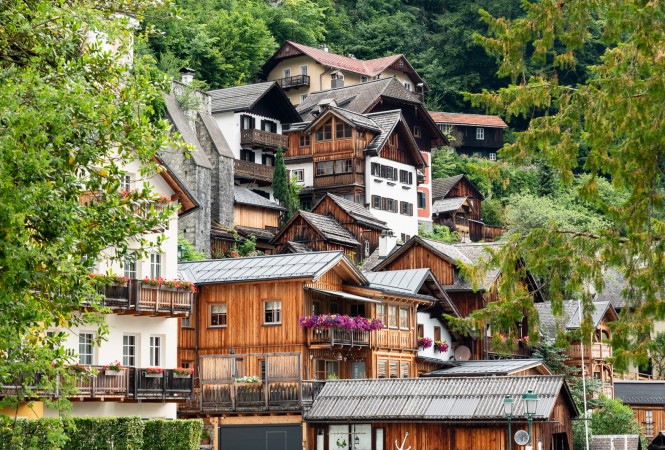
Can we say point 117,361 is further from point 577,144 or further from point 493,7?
point 493,7

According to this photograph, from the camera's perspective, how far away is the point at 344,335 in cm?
4691

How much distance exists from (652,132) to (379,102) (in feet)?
243

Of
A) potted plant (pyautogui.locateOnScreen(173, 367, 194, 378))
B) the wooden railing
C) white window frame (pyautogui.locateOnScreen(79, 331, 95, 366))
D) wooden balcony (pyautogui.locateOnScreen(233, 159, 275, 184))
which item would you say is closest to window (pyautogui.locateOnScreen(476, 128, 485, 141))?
wooden balcony (pyautogui.locateOnScreen(233, 159, 275, 184))

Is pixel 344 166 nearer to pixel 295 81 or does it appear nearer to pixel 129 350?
pixel 295 81

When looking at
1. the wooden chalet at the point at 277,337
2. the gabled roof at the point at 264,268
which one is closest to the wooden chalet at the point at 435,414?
the wooden chalet at the point at 277,337

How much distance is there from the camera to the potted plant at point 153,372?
39.8 m

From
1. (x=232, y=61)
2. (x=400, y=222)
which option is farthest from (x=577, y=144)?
(x=232, y=61)

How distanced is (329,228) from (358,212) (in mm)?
4390

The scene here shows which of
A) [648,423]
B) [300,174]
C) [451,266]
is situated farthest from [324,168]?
[648,423]

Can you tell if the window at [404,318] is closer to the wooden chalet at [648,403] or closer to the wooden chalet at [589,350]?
the wooden chalet at [589,350]

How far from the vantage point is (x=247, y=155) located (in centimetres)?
8069

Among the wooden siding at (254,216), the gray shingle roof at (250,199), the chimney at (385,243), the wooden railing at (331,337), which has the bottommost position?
the wooden railing at (331,337)

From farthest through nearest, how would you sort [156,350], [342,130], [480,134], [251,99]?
[480,134], [251,99], [342,130], [156,350]

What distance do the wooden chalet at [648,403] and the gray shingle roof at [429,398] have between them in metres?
24.6
